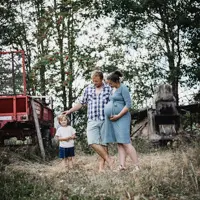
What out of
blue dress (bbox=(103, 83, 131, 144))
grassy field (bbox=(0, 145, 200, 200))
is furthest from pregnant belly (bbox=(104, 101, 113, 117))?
grassy field (bbox=(0, 145, 200, 200))

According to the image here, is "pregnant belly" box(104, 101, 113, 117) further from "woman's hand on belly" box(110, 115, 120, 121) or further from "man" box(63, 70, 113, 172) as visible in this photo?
"man" box(63, 70, 113, 172)

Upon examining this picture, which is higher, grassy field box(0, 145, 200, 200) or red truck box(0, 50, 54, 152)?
red truck box(0, 50, 54, 152)

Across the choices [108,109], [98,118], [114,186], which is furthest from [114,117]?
[114,186]

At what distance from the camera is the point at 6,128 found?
11.8 metres

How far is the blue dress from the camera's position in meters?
6.34

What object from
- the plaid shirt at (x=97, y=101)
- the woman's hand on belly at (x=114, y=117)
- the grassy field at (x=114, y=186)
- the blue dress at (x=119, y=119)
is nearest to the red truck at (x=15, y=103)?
the plaid shirt at (x=97, y=101)

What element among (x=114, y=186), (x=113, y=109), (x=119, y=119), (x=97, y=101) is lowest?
(x=114, y=186)

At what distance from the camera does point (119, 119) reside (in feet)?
21.0

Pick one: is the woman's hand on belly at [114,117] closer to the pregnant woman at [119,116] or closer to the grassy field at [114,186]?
the pregnant woman at [119,116]

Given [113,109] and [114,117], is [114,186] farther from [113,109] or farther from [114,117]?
[113,109]

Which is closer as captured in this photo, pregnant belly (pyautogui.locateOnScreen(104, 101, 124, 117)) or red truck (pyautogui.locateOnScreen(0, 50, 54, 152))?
pregnant belly (pyautogui.locateOnScreen(104, 101, 124, 117))

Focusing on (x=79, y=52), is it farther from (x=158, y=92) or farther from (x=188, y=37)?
(x=158, y=92)

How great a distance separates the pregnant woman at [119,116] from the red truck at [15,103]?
A: 4393 millimetres

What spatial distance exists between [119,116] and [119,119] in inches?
3.9
